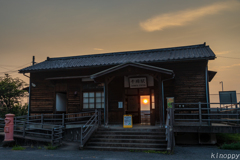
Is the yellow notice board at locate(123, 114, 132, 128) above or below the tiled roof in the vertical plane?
below

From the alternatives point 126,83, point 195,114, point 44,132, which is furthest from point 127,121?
point 44,132

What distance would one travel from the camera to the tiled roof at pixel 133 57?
13180 millimetres

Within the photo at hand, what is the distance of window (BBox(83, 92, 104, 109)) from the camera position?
14.7m

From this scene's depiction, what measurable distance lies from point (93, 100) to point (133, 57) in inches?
152

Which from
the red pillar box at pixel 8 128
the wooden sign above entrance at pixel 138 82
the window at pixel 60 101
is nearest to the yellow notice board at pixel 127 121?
the wooden sign above entrance at pixel 138 82

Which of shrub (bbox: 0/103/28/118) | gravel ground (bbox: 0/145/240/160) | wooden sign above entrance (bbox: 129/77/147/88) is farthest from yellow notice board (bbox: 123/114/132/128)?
shrub (bbox: 0/103/28/118)

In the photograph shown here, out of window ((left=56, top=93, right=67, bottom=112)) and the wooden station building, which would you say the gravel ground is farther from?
window ((left=56, top=93, right=67, bottom=112))

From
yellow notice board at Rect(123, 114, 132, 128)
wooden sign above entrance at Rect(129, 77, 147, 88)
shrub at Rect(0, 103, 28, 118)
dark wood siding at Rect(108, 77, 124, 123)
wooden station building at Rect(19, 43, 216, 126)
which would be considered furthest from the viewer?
shrub at Rect(0, 103, 28, 118)

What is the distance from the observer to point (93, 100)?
1482cm

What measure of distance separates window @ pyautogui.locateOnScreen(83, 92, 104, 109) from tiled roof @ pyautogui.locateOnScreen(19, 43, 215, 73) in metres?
1.89

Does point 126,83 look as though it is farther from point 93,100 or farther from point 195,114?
point 195,114

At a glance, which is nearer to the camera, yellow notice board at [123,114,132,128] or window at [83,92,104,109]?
yellow notice board at [123,114,132,128]

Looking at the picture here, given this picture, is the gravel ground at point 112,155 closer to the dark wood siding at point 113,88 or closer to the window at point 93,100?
the dark wood siding at point 113,88

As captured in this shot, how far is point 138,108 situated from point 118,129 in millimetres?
3450
